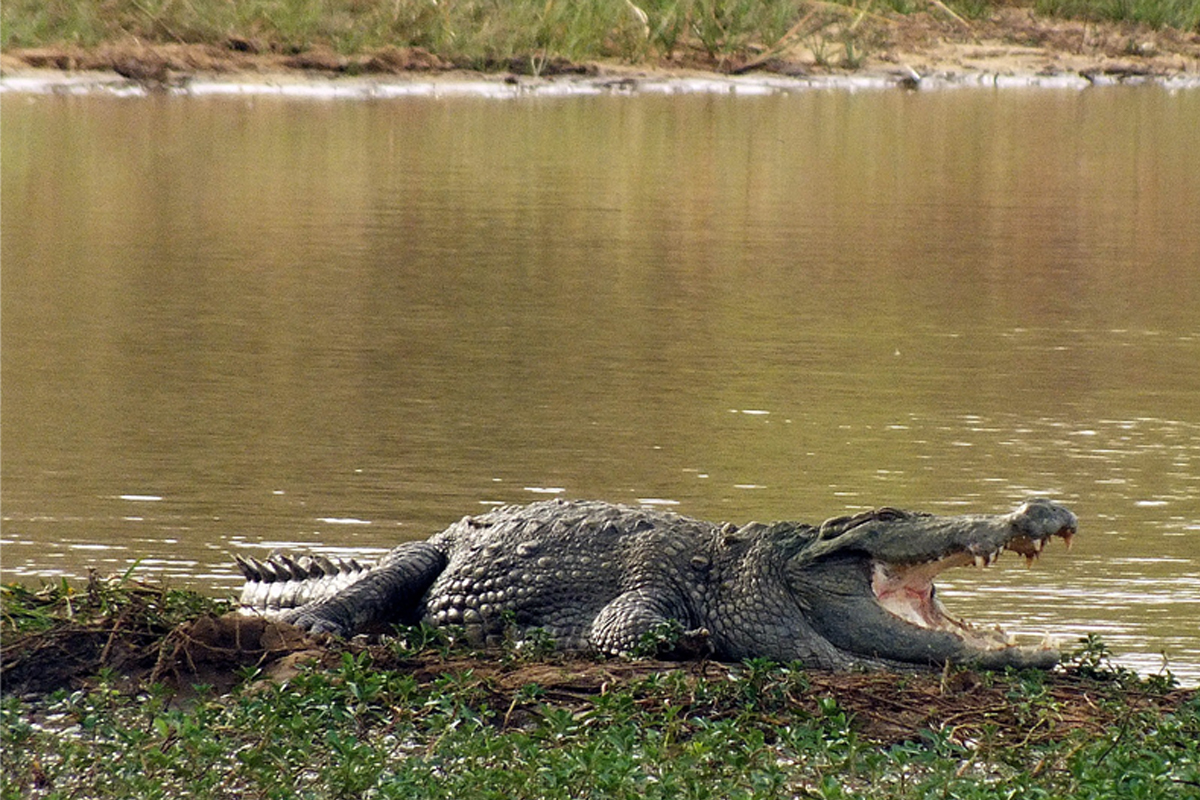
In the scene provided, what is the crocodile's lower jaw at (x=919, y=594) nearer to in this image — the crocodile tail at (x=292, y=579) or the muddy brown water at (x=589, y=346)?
the muddy brown water at (x=589, y=346)

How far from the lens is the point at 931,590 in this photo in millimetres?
6531

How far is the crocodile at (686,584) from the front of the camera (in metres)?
6.19

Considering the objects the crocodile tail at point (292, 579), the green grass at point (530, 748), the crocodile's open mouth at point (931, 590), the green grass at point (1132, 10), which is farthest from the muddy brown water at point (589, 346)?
the green grass at point (1132, 10)

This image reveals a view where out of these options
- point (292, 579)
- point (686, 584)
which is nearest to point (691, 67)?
point (292, 579)

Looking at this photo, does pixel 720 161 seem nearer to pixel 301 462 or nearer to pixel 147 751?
pixel 301 462

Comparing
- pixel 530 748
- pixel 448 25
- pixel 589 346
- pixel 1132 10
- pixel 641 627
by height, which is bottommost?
pixel 589 346

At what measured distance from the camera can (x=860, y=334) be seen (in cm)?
1219

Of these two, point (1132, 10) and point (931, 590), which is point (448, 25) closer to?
point (1132, 10)

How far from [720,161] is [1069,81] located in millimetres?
13645

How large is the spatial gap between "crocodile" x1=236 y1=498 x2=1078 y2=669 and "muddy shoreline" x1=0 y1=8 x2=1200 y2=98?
18964mm

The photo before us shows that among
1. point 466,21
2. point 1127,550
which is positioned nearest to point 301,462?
point 1127,550

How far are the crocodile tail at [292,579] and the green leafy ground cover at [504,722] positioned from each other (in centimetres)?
64

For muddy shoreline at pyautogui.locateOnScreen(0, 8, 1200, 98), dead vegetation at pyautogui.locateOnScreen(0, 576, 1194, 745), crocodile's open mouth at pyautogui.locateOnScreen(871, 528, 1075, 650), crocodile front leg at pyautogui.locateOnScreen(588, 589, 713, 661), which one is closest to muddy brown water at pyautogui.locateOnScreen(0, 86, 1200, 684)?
crocodile's open mouth at pyautogui.locateOnScreen(871, 528, 1075, 650)

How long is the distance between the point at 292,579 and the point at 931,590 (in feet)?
6.78
